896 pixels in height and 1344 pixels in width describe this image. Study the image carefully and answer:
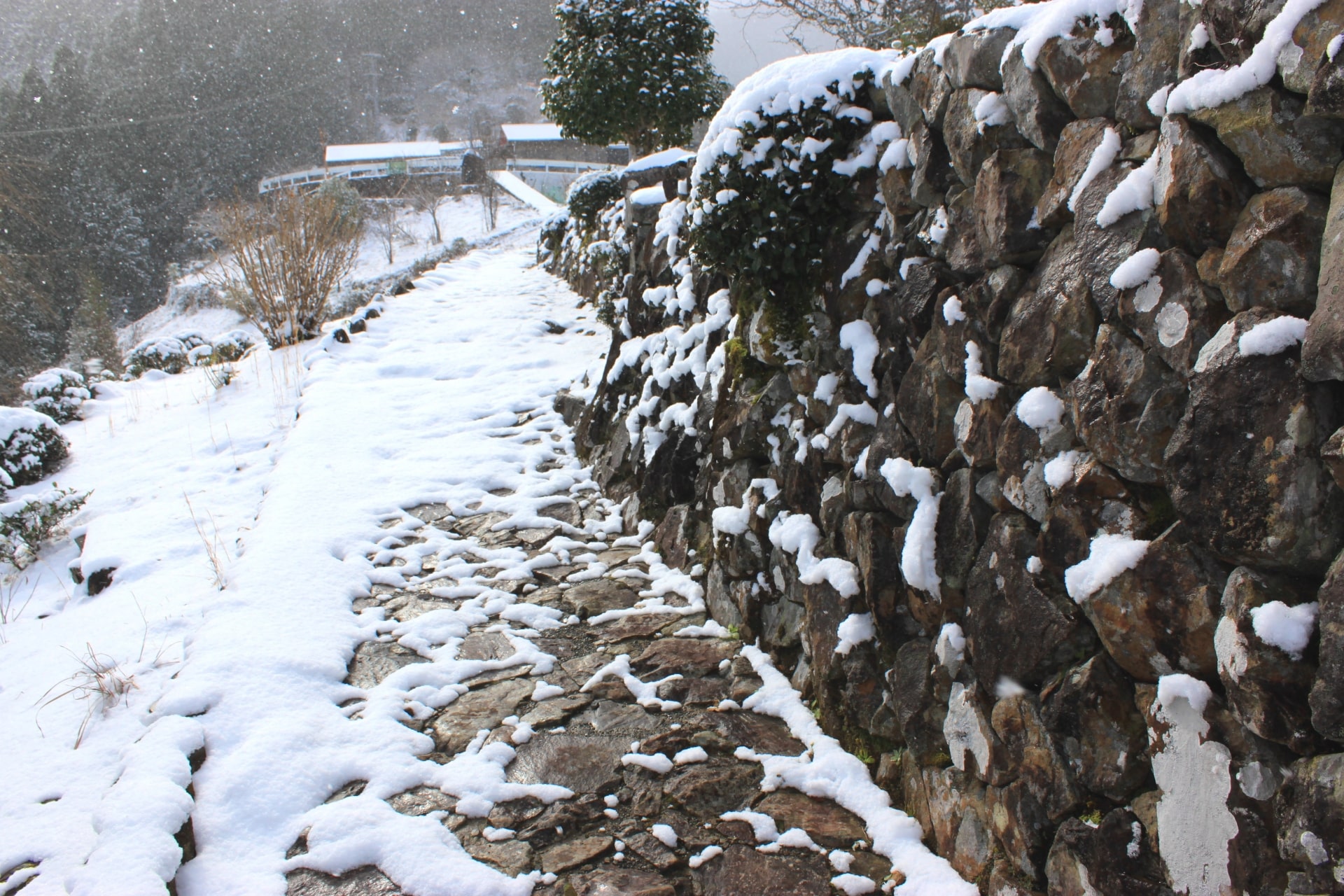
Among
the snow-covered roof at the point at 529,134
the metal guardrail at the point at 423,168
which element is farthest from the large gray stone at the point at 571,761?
the snow-covered roof at the point at 529,134

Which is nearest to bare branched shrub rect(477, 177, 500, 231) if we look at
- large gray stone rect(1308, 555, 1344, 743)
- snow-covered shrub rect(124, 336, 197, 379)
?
snow-covered shrub rect(124, 336, 197, 379)

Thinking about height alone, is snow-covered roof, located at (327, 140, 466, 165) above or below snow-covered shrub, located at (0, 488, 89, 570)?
above

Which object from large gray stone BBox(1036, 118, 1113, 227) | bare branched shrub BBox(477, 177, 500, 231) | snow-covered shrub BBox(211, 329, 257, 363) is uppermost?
bare branched shrub BBox(477, 177, 500, 231)

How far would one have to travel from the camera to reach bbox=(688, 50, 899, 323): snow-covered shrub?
283 cm

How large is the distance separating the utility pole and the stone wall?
201 ft

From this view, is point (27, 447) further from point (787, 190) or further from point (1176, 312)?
point (1176, 312)

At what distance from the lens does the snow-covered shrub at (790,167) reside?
9.29ft

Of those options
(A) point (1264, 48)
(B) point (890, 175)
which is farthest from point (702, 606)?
(A) point (1264, 48)

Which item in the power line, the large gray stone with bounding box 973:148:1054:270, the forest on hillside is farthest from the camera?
the power line

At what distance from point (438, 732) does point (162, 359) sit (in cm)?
1059

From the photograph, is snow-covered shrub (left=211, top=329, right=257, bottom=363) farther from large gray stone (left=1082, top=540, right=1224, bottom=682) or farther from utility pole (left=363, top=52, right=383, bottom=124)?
utility pole (left=363, top=52, right=383, bottom=124)

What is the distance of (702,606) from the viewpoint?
371cm

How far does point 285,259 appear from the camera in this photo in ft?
29.0

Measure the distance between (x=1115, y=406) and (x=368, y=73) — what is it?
64655 mm
